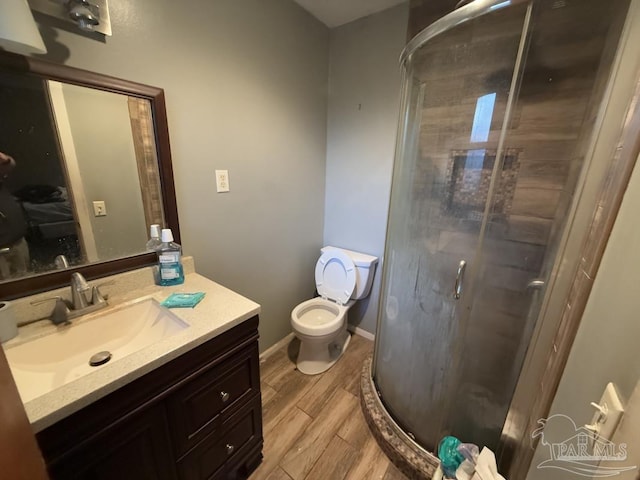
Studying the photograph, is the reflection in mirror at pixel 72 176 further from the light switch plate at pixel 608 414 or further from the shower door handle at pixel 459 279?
the light switch plate at pixel 608 414

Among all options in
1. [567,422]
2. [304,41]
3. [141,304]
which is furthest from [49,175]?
[567,422]

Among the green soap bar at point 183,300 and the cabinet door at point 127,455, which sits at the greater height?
the green soap bar at point 183,300

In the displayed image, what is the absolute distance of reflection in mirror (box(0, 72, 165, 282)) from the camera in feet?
2.79

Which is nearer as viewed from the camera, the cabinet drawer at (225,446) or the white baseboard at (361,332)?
the cabinet drawer at (225,446)

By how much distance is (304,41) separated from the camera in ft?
5.55

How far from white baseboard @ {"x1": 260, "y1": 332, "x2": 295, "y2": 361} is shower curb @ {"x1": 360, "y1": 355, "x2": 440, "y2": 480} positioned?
2.43ft

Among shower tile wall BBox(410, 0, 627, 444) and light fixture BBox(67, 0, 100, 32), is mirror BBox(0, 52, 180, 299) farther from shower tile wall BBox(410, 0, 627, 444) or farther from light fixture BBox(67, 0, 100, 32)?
shower tile wall BBox(410, 0, 627, 444)

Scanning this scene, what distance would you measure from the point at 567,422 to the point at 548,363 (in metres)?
0.26

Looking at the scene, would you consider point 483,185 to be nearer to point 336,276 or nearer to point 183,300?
point 336,276

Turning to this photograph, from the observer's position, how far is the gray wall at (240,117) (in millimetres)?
1062

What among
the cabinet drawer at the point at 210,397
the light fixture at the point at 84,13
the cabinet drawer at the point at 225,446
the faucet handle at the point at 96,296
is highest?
the light fixture at the point at 84,13

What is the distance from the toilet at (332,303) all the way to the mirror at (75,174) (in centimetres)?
109
